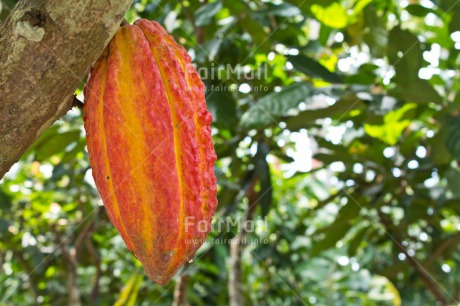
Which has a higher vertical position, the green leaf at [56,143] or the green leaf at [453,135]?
the green leaf at [56,143]

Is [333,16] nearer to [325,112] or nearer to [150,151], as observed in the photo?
[325,112]

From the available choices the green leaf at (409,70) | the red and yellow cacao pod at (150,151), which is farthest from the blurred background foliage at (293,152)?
the red and yellow cacao pod at (150,151)

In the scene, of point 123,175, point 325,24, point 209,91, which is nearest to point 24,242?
point 209,91

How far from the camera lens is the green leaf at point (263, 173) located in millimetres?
1621

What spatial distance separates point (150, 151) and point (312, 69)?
0.78 m

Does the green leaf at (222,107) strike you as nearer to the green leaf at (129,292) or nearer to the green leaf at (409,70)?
the green leaf at (409,70)

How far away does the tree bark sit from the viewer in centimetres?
65

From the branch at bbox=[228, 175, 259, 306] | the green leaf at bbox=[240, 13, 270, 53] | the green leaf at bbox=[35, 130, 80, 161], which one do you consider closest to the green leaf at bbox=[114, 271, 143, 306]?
the branch at bbox=[228, 175, 259, 306]

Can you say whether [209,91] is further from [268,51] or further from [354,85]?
[354,85]

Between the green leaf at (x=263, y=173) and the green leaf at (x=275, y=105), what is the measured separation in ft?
0.49

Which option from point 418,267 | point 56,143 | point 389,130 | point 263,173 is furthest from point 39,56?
point 418,267

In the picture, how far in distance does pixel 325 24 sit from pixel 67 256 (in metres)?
1.36

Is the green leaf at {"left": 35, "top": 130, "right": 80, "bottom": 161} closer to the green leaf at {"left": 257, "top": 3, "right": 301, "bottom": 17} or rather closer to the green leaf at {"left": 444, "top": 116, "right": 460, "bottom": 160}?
the green leaf at {"left": 257, "top": 3, "right": 301, "bottom": 17}

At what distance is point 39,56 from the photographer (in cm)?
66
